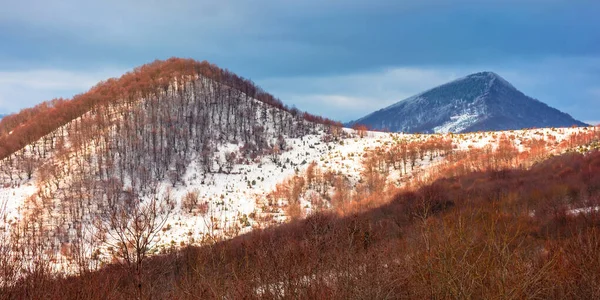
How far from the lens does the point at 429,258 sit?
5.96 meters

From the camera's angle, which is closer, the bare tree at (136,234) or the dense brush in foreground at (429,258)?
the dense brush in foreground at (429,258)

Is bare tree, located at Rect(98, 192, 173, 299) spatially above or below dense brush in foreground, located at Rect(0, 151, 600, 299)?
above

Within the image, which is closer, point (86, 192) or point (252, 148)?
point (86, 192)

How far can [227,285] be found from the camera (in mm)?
8125

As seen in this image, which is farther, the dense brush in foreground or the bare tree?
the bare tree

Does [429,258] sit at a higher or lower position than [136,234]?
lower

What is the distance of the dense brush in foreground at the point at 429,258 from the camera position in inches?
239

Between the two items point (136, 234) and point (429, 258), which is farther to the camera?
point (136, 234)

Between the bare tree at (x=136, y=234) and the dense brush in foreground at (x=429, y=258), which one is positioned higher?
the bare tree at (x=136, y=234)

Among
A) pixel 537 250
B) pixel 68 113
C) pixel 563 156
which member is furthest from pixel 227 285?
pixel 68 113

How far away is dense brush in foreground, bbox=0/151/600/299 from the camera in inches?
239

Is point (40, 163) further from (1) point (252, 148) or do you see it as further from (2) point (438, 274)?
(2) point (438, 274)

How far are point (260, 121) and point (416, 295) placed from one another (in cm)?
4150

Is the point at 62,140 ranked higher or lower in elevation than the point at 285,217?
higher
